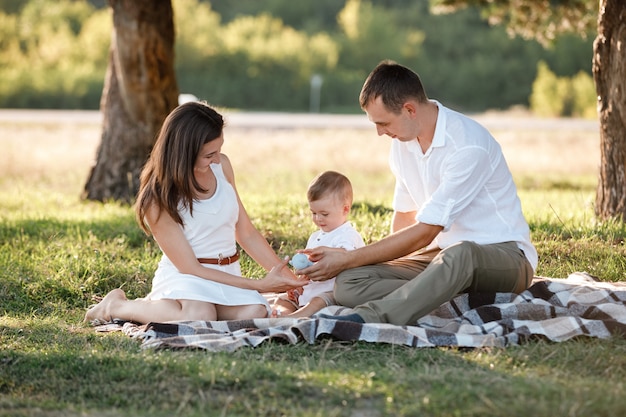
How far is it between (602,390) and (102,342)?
2.45 meters

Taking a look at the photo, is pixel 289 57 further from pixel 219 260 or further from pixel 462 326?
pixel 462 326

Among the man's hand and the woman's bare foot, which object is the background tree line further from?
the woman's bare foot

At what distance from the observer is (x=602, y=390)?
3.56 metres

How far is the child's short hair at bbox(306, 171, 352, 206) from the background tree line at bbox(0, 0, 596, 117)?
1207 inches

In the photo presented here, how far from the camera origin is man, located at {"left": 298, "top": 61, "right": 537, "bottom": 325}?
188 inches

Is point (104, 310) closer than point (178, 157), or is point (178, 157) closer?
point (178, 157)

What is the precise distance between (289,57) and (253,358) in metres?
39.0

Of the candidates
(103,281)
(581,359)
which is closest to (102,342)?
(103,281)

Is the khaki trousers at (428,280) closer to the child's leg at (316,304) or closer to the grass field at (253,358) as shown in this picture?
the child's leg at (316,304)

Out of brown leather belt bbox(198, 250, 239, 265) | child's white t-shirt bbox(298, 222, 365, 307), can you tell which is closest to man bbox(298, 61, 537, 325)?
child's white t-shirt bbox(298, 222, 365, 307)

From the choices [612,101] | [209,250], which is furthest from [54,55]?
[209,250]

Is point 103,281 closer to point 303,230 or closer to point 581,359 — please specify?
point 303,230

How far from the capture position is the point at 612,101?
693 cm

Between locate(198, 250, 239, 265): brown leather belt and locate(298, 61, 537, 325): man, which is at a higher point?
locate(298, 61, 537, 325): man
